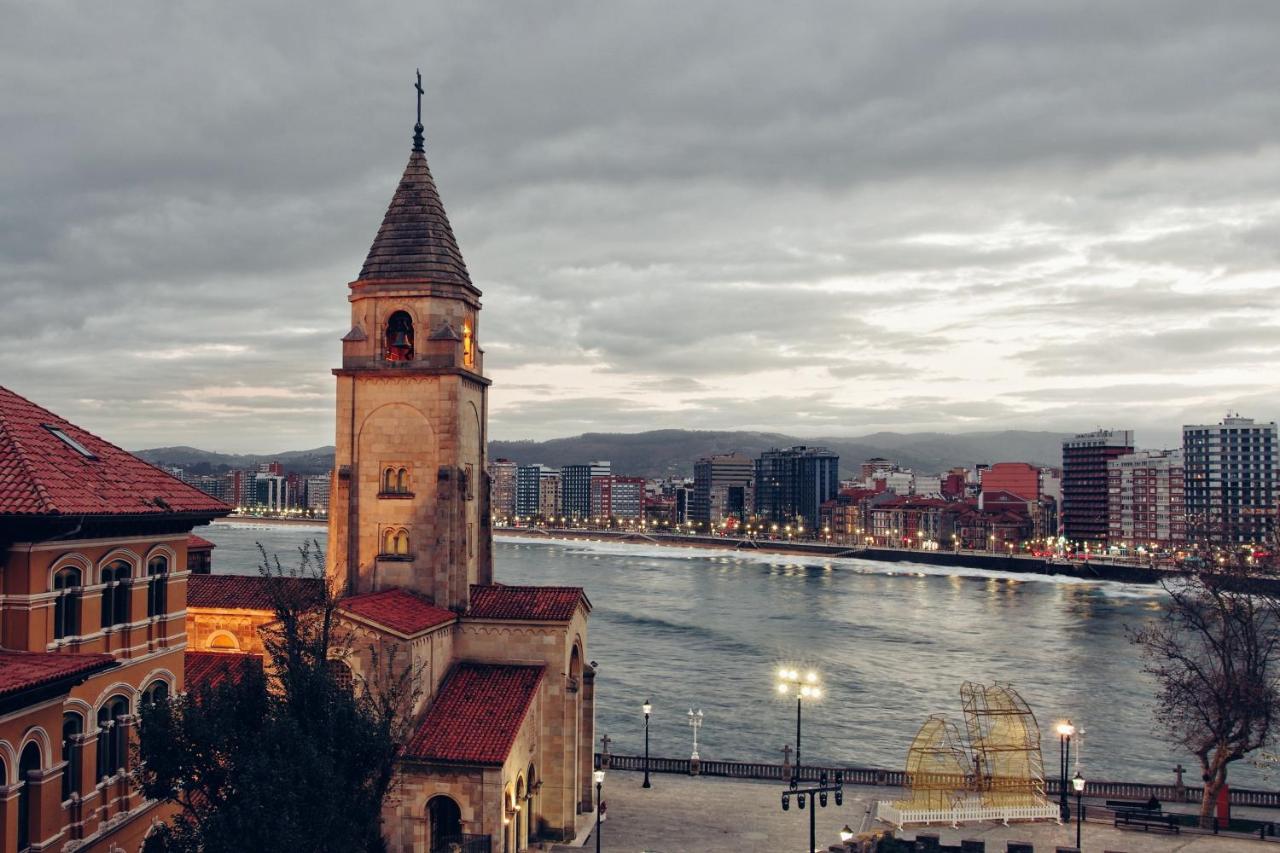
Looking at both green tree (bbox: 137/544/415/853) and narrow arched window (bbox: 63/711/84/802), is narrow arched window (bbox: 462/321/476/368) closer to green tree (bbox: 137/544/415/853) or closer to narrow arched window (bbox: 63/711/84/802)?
green tree (bbox: 137/544/415/853)

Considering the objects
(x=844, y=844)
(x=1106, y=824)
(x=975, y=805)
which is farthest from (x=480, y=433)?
(x=1106, y=824)

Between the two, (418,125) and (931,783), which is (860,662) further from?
(418,125)

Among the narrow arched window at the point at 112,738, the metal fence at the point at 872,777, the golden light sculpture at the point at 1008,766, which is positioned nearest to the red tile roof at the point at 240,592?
the narrow arched window at the point at 112,738

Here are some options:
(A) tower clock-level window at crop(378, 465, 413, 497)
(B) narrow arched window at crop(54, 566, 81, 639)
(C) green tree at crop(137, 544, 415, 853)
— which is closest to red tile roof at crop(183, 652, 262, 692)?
(A) tower clock-level window at crop(378, 465, 413, 497)

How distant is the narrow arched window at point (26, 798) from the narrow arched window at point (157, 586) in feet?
19.8

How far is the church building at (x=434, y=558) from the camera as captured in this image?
104ft

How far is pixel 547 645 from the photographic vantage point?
33469 mm

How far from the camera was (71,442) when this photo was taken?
78.2ft

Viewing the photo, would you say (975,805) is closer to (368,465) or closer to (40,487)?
(368,465)

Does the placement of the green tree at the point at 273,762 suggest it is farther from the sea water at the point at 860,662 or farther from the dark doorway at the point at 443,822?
the sea water at the point at 860,662

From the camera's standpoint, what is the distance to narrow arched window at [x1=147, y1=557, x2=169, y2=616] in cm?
2464

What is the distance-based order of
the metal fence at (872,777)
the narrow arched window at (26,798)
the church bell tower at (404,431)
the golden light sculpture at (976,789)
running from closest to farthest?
the narrow arched window at (26,798)
the golden light sculpture at (976,789)
the church bell tower at (404,431)
the metal fence at (872,777)

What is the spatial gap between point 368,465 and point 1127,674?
69.1 m

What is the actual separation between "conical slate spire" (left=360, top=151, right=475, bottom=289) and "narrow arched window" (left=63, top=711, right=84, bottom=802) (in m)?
19.4
